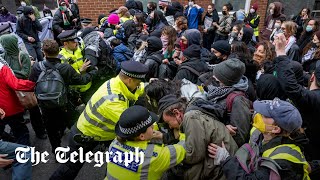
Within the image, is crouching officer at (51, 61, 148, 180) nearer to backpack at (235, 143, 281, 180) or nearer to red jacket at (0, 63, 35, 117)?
red jacket at (0, 63, 35, 117)

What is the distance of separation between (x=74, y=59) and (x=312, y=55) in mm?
4016

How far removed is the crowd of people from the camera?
2137 millimetres

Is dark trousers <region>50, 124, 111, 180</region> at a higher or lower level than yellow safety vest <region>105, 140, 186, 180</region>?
lower

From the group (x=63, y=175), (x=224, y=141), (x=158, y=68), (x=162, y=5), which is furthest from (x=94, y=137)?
(x=162, y=5)

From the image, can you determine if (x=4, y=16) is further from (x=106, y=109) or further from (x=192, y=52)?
(x=106, y=109)

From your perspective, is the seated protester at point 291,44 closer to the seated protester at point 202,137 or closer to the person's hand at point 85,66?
the seated protester at point 202,137

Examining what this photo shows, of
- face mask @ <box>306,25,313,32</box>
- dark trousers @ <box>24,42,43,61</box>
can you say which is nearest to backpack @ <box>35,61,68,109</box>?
dark trousers @ <box>24,42,43,61</box>

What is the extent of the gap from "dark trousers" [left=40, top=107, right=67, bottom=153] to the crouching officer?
2.61 ft

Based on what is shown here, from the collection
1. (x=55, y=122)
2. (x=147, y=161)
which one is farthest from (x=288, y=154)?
(x=55, y=122)

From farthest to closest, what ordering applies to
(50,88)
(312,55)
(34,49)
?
(34,49) < (312,55) < (50,88)

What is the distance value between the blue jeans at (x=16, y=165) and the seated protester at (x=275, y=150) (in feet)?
7.25

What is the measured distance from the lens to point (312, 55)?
4.77 m

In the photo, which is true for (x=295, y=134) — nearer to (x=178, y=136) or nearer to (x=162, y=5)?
(x=178, y=136)

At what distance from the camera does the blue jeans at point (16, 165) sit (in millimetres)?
3008
